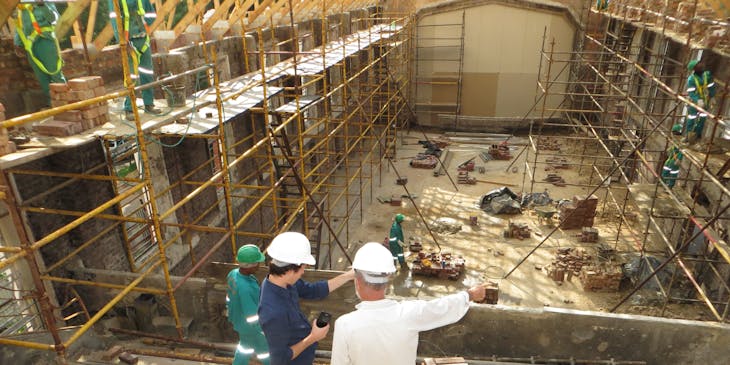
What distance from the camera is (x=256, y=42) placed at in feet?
33.7

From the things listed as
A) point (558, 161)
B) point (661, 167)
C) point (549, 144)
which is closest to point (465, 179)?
point (558, 161)

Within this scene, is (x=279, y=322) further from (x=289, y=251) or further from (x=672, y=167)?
(x=672, y=167)

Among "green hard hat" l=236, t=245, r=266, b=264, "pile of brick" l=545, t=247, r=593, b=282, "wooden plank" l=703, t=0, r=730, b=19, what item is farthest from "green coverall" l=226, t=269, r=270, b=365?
"wooden plank" l=703, t=0, r=730, b=19

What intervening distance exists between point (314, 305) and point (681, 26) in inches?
354

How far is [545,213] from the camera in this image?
12102 mm

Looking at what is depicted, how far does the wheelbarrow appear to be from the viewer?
12.1 metres

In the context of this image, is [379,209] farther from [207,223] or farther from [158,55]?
[158,55]

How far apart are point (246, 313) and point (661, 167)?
31.0 ft

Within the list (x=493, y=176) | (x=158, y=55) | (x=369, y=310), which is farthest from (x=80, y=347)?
(x=493, y=176)

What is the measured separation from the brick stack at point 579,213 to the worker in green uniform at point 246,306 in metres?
9.39

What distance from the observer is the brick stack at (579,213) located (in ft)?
38.2

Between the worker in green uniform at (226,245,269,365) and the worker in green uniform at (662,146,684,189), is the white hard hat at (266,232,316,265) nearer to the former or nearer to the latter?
the worker in green uniform at (226,245,269,365)

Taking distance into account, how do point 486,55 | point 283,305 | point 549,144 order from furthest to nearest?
point 486,55, point 549,144, point 283,305

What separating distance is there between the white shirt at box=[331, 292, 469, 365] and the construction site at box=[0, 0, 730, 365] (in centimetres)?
127
